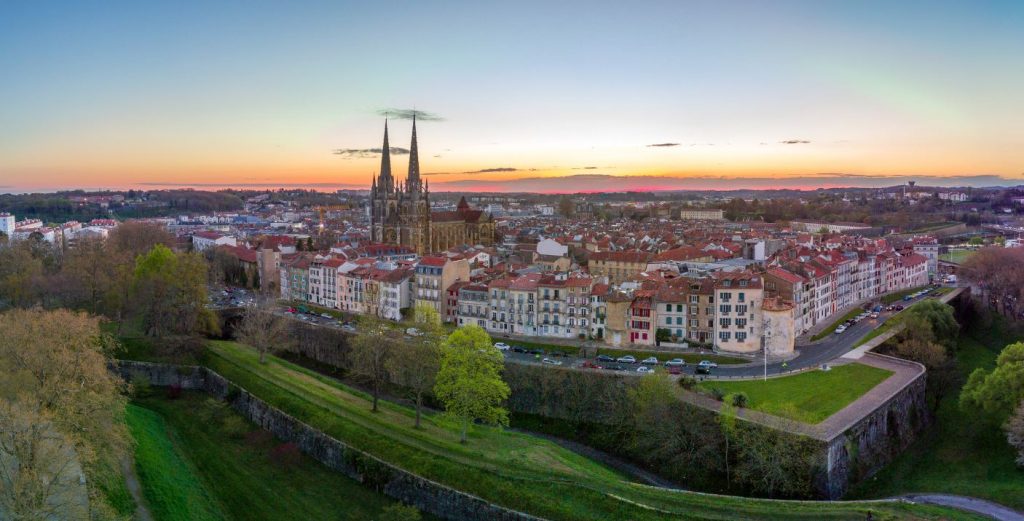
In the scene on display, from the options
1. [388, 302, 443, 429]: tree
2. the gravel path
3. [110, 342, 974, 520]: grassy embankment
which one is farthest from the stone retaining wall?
the gravel path

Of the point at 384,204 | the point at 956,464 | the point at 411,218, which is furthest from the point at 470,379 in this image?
the point at 384,204

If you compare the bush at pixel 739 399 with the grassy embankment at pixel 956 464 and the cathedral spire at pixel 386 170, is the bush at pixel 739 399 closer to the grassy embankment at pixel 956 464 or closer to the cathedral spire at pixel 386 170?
the grassy embankment at pixel 956 464

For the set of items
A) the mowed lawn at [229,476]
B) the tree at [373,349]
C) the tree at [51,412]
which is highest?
the tree at [51,412]

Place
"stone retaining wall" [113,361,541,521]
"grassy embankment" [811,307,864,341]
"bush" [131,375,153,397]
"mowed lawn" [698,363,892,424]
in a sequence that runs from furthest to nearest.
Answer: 1. "grassy embankment" [811,307,864,341]
2. "bush" [131,375,153,397]
3. "mowed lawn" [698,363,892,424]
4. "stone retaining wall" [113,361,541,521]

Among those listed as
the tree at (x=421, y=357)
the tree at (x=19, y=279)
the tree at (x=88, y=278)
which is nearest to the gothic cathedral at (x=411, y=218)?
the tree at (x=88, y=278)

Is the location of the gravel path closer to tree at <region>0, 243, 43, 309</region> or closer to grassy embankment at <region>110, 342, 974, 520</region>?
grassy embankment at <region>110, 342, 974, 520</region>

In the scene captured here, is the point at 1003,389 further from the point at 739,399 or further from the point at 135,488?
the point at 135,488

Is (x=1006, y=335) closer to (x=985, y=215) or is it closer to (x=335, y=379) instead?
(x=335, y=379)
